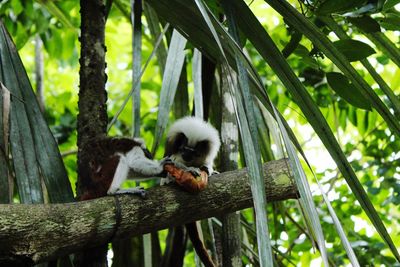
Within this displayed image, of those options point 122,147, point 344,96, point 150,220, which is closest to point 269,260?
point 150,220

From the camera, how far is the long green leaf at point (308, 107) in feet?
4.31

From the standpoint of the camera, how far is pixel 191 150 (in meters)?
2.42

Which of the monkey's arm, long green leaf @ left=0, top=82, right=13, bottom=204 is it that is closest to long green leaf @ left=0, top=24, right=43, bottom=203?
long green leaf @ left=0, top=82, right=13, bottom=204

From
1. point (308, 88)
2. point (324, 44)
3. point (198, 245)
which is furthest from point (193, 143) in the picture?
point (308, 88)

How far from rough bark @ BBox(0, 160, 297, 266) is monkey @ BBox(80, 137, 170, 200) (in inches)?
15.3

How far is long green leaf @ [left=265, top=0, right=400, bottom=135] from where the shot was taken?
139 cm

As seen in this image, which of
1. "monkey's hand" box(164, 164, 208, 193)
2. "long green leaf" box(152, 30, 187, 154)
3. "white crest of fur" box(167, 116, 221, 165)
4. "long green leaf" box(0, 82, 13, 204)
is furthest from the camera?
"white crest of fur" box(167, 116, 221, 165)

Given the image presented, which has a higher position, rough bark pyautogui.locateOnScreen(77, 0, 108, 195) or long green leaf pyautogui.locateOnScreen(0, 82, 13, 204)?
rough bark pyautogui.locateOnScreen(77, 0, 108, 195)

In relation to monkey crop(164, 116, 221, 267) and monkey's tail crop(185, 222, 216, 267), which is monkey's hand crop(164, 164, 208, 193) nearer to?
monkey's tail crop(185, 222, 216, 267)

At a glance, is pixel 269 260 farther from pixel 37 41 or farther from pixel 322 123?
pixel 37 41

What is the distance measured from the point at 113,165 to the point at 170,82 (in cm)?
36

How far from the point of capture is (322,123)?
4.44 feet

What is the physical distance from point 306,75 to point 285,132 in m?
1.71

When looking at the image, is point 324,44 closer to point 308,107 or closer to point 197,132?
point 308,107
